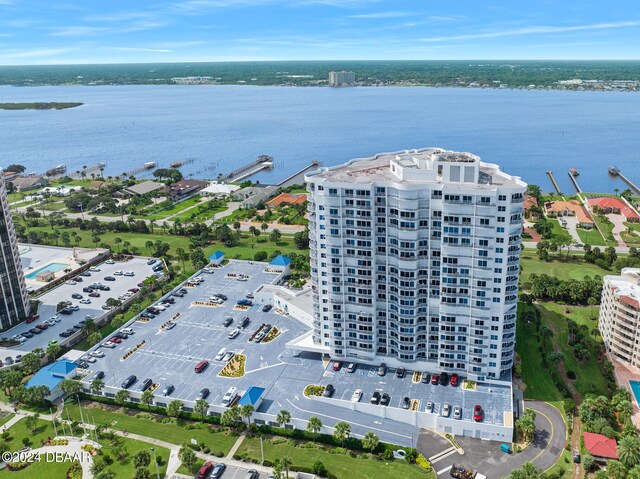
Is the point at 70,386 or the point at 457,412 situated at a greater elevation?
the point at 457,412

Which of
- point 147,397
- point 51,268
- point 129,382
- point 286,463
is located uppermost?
point 286,463

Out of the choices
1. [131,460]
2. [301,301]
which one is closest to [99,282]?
[301,301]

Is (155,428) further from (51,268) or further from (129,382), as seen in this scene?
(51,268)

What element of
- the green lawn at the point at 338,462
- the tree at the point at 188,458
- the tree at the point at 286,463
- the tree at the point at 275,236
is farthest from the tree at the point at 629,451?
the tree at the point at 275,236

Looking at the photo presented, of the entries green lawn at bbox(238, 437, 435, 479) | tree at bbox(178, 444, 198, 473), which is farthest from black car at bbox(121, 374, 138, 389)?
green lawn at bbox(238, 437, 435, 479)

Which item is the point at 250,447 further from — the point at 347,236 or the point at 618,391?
the point at 618,391

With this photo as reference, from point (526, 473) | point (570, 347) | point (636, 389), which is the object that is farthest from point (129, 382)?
point (636, 389)

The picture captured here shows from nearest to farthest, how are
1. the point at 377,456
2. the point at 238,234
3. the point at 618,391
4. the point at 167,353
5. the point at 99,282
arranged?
1. the point at 377,456
2. the point at 618,391
3. the point at 167,353
4. the point at 99,282
5. the point at 238,234

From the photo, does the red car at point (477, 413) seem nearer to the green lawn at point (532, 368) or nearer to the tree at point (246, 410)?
the green lawn at point (532, 368)
